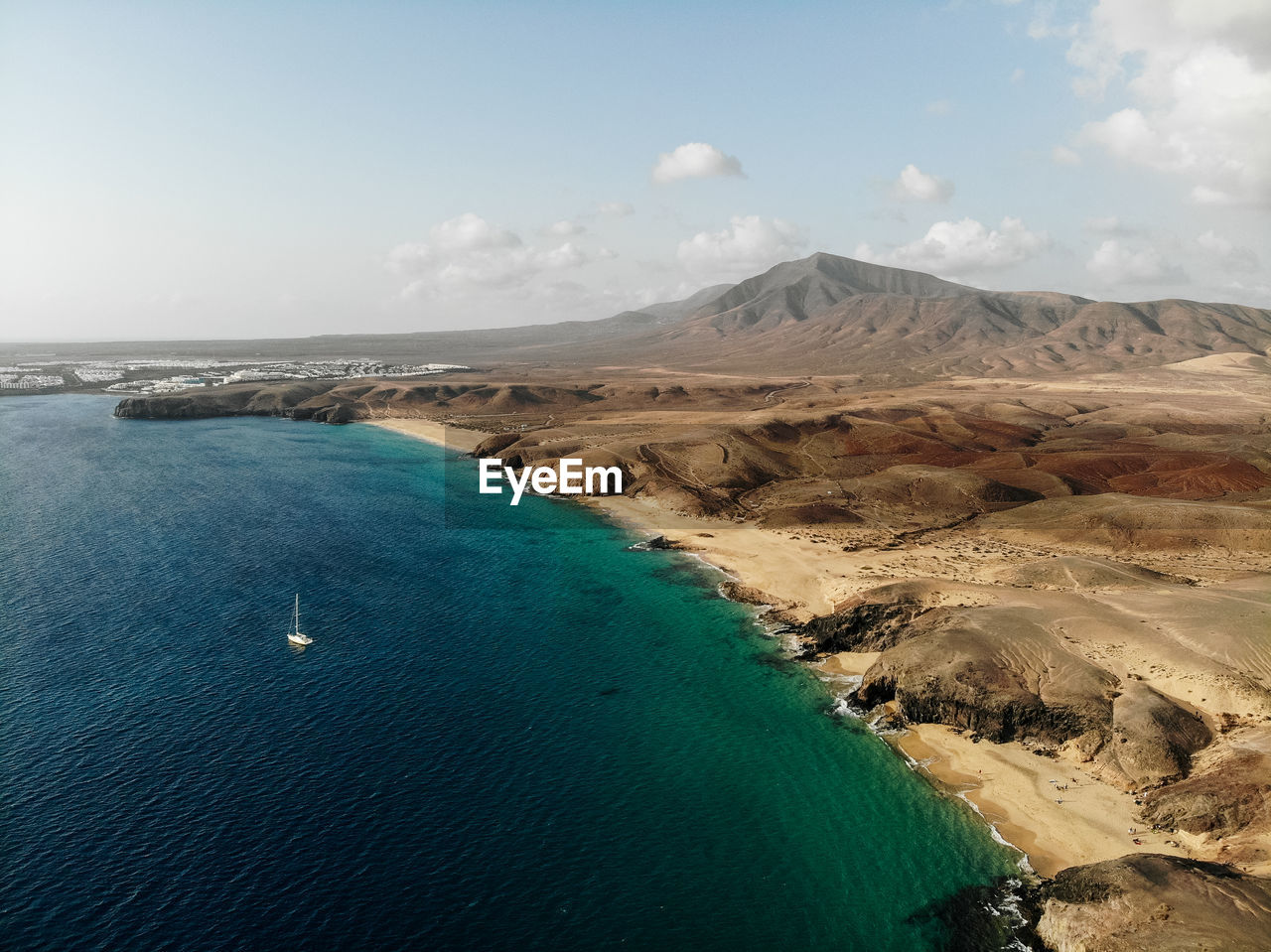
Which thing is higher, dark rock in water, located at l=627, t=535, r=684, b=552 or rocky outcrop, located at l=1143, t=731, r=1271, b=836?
dark rock in water, located at l=627, t=535, r=684, b=552

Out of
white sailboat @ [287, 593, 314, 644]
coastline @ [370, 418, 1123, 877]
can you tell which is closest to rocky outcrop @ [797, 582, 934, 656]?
coastline @ [370, 418, 1123, 877]

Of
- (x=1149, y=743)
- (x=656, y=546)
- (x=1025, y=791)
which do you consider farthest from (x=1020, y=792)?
(x=656, y=546)

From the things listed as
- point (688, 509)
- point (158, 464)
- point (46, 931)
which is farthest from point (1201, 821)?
point (158, 464)

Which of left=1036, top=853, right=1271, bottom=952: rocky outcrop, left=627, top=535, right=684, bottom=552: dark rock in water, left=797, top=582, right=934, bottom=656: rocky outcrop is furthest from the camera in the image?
left=627, top=535, right=684, bottom=552: dark rock in water

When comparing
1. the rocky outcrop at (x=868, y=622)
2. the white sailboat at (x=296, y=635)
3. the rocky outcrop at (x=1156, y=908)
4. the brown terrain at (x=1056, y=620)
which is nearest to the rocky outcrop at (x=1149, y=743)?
the brown terrain at (x=1056, y=620)

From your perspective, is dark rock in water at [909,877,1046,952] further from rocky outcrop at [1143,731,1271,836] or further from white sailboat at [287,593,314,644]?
white sailboat at [287,593,314,644]

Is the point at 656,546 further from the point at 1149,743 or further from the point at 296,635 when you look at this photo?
the point at 1149,743

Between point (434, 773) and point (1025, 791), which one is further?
point (1025, 791)
